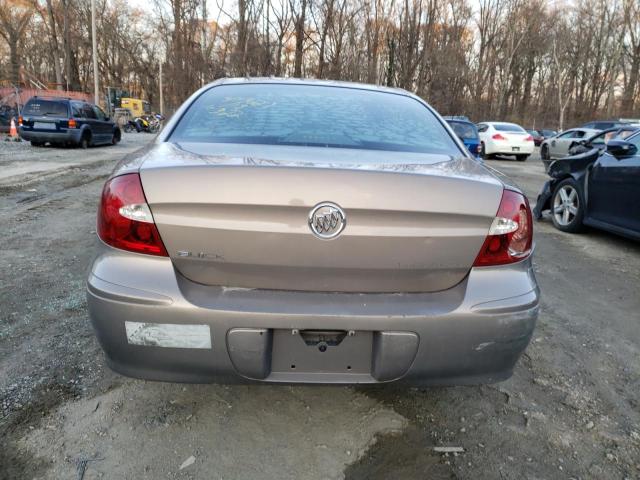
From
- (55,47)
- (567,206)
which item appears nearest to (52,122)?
(567,206)

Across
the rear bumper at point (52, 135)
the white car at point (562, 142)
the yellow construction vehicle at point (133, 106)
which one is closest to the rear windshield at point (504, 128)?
the white car at point (562, 142)

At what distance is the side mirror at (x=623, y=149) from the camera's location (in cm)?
550

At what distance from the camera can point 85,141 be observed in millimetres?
15883

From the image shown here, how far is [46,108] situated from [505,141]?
15955 millimetres

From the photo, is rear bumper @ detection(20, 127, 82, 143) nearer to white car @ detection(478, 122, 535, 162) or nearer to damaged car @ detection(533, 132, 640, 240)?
damaged car @ detection(533, 132, 640, 240)

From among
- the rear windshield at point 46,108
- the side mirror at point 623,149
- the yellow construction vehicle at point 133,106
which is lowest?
the side mirror at point 623,149

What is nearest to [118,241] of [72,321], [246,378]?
[246,378]

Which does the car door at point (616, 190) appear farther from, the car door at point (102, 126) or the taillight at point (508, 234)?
the car door at point (102, 126)

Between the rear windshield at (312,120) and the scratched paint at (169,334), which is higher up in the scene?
the rear windshield at (312,120)

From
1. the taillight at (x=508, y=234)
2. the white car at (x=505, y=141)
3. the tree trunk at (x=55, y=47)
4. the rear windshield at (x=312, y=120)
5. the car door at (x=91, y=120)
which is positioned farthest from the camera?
the tree trunk at (x=55, y=47)

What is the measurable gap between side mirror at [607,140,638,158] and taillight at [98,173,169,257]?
5.51m

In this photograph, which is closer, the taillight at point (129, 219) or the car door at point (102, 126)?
the taillight at point (129, 219)

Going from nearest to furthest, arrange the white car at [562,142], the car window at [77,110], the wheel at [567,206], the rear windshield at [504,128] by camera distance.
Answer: the wheel at [567,206] → the car window at [77,110] → the white car at [562,142] → the rear windshield at [504,128]

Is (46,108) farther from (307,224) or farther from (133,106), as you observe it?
(133,106)
